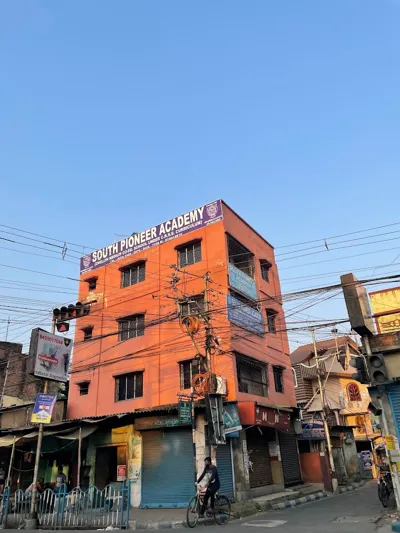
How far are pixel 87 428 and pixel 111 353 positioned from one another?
5.97 metres

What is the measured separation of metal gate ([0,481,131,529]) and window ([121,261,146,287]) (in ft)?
44.6

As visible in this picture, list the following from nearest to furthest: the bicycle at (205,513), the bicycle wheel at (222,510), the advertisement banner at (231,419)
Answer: the bicycle at (205,513)
the bicycle wheel at (222,510)
the advertisement banner at (231,419)

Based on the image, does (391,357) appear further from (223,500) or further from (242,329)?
(242,329)

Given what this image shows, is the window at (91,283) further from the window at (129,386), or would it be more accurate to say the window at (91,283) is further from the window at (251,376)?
the window at (251,376)

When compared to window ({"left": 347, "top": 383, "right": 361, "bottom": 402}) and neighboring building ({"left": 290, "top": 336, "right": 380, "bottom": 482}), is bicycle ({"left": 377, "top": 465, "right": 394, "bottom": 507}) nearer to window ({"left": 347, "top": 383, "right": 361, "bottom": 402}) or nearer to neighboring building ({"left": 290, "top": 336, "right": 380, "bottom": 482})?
neighboring building ({"left": 290, "top": 336, "right": 380, "bottom": 482})

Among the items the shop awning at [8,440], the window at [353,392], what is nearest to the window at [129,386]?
the shop awning at [8,440]

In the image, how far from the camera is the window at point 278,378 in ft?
78.8

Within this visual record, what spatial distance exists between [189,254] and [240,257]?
3.28m

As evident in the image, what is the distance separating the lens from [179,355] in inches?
835

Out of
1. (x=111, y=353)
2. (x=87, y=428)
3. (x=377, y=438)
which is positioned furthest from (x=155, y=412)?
(x=377, y=438)

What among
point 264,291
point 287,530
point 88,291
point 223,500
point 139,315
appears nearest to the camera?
point 287,530

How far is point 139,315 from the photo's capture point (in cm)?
2397

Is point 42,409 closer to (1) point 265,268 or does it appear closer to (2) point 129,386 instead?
(2) point 129,386

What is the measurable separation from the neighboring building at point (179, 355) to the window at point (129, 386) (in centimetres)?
6
